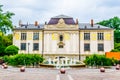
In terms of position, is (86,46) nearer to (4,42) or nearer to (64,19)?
(64,19)

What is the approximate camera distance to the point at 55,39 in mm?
71562

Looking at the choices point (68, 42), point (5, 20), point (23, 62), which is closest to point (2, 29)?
point (5, 20)

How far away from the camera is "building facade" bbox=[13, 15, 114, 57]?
70.9 metres

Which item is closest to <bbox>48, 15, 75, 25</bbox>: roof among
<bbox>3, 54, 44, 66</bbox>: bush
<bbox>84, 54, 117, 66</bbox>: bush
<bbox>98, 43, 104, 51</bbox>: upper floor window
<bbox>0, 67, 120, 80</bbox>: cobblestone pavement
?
<bbox>98, 43, 104, 51</bbox>: upper floor window

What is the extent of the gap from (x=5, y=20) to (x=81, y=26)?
2163 centimetres

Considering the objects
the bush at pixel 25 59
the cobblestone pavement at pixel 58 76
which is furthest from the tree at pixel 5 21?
the cobblestone pavement at pixel 58 76

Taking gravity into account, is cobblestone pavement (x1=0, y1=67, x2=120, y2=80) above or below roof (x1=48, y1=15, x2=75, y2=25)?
below

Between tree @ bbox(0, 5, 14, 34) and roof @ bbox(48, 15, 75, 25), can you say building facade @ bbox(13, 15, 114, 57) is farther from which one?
tree @ bbox(0, 5, 14, 34)

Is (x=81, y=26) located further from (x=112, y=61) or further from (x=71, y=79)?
(x=71, y=79)

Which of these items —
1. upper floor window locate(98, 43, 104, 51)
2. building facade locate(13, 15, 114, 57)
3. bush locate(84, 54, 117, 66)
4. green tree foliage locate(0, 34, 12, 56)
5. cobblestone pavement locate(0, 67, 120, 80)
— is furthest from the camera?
green tree foliage locate(0, 34, 12, 56)

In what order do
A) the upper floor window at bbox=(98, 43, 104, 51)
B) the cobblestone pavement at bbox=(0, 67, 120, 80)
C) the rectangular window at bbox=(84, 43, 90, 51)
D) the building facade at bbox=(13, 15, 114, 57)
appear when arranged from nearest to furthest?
the cobblestone pavement at bbox=(0, 67, 120, 80) < the building facade at bbox=(13, 15, 114, 57) < the upper floor window at bbox=(98, 43, 104, 51) < the rectangular window at bbox=(84, 43, 90, 51)

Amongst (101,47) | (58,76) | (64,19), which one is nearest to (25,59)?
(58,76)

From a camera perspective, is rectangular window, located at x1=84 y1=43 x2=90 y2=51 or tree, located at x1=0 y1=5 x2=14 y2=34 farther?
rectangular window, located at x1=84 y1=43 x2=90 y2=51

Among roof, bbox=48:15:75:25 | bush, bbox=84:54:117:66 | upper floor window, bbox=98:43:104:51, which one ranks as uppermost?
roof, bbox=48:15:75:25
